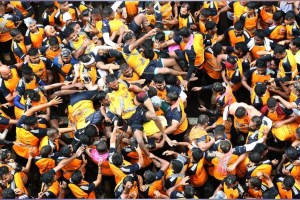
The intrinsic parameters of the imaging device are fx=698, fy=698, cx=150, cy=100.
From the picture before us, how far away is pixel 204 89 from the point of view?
1187 centimetres

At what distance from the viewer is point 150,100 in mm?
10836

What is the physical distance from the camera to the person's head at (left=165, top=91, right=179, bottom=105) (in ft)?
35.5

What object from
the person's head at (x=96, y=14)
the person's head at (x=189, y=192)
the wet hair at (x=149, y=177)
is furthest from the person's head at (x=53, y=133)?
the person's head at (x=96, y=14)

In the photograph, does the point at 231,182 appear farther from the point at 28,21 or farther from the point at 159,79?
the point at 28,21

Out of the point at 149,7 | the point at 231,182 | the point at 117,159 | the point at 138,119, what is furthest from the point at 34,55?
the point at 231,182

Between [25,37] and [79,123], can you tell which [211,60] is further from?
[25,37]

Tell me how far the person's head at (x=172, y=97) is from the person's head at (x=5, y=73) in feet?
8.70

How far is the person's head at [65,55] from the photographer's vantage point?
1149 centimetres

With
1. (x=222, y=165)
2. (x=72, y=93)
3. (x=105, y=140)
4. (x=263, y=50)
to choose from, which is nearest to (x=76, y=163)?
(x=105, y=140)

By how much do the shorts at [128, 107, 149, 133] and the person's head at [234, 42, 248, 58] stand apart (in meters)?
2.09

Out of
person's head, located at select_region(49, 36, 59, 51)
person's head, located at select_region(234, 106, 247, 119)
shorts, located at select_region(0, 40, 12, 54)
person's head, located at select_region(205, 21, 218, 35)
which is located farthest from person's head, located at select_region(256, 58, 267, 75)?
shorts, located at select_region(0, 40, 12, 54)

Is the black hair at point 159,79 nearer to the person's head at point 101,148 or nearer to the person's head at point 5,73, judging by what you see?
the person's head at point 101,148

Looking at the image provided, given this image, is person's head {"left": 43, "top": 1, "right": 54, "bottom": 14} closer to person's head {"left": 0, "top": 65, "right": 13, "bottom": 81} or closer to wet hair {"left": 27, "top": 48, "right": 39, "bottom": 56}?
wet hair {"left": 27, "top": 48, "right": 39, "bottom": 56}

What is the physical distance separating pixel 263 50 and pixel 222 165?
7.99 feet
